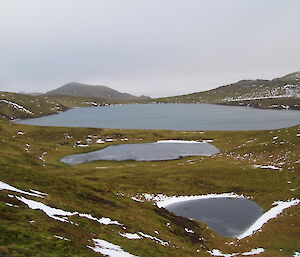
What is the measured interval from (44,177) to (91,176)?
3664 cm

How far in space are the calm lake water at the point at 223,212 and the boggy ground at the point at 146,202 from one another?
126 inches

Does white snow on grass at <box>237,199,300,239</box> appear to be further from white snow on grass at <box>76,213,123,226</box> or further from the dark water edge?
the dark water edge

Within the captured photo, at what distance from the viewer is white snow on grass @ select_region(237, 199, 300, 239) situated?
5178 centimetres

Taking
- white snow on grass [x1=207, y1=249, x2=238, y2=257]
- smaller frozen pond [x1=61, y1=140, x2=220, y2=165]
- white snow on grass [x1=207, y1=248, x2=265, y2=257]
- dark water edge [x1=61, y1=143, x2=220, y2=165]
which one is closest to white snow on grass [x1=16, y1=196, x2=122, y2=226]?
white snow on grass [x1=207, y1=249, x2=238, y2=257]

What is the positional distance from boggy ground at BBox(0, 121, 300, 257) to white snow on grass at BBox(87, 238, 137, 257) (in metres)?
0.85

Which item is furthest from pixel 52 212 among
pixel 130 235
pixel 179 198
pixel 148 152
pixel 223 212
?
pixel 148 152

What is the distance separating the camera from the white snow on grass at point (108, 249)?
27.8 m

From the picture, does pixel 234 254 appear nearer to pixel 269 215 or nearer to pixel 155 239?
pixel 155 239

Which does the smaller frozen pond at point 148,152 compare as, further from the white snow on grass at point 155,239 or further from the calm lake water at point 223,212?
the white snow on grass at point 155,239

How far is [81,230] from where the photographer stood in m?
32.8

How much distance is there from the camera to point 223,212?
205 feet

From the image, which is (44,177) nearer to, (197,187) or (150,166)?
(197,187)

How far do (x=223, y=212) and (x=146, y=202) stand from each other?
16454mm

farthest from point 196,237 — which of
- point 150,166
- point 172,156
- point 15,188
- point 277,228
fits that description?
point 172,156
